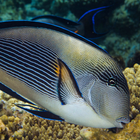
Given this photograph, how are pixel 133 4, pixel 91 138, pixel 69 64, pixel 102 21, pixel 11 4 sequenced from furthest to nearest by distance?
pixel 11 4 < pixel 102 21 < pixel 133 4 < pixel 91 138 < pixel 69 64

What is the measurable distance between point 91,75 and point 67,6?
18.1 feet

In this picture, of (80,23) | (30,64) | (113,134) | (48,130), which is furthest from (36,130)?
(80,23)

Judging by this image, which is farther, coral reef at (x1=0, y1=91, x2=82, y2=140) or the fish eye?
coral reef at (x1=0, y1=91, x2=82, y2=140)

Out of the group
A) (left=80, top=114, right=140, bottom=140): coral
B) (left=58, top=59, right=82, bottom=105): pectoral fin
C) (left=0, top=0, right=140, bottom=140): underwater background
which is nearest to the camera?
(left=58, top=59, right=82, bottom=105): pectoral fin

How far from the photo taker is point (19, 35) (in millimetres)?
754

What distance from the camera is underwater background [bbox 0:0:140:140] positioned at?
1.78 m

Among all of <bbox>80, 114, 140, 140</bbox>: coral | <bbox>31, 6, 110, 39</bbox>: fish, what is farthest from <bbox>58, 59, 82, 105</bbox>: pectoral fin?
<bbox>31, 6, 110, 39</bbox>: fish

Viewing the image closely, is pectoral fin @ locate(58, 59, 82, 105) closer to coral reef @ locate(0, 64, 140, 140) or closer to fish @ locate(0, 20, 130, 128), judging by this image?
fish @ locate(0, 20, 130, 128)

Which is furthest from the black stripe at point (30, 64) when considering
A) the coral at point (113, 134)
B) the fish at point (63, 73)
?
the coral at point (113, 134)

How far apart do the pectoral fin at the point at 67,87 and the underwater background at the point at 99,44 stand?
1003 mm

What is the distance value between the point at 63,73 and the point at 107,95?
27 cm

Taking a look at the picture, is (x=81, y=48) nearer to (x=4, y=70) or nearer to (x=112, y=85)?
(x=112, y=85)

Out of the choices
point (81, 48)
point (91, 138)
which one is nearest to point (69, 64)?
point (81, 48)

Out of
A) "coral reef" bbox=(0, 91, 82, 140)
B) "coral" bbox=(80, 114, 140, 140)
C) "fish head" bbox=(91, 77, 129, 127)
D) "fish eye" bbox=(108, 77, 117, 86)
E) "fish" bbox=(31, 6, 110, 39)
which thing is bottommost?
"coral reef" bbox=(0, 91, 82, 140)
